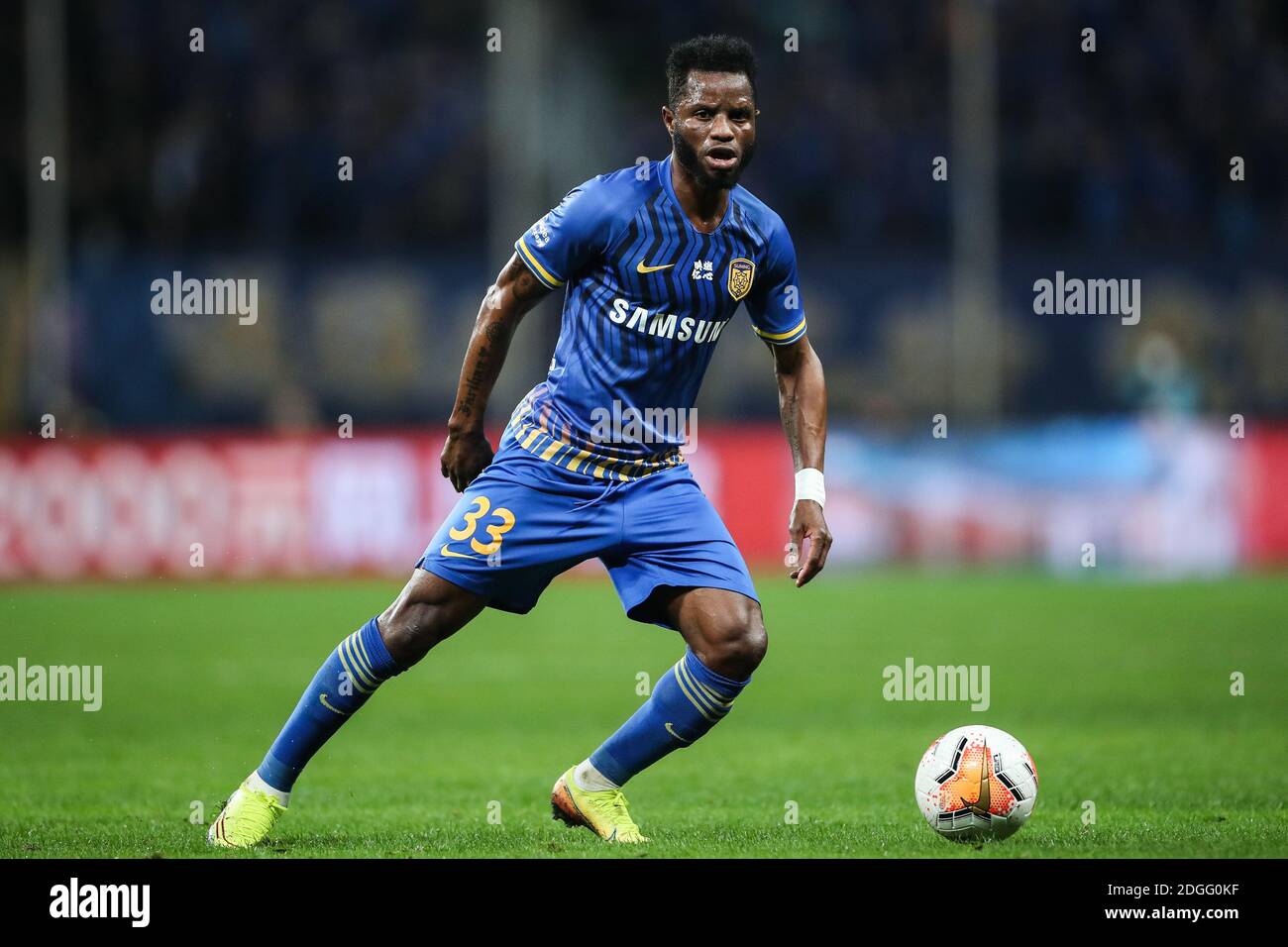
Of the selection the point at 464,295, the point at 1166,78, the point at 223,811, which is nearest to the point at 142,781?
the point at 223,811

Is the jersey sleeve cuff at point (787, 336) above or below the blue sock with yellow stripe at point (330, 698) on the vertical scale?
above

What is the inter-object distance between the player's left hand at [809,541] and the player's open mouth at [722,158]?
44.6 inches

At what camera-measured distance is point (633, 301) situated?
19.2ft

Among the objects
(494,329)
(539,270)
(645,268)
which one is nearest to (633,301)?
(645,268)

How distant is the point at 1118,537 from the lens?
1845 centimetres

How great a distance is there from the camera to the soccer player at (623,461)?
5777mm

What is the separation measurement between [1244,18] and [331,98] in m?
12.2

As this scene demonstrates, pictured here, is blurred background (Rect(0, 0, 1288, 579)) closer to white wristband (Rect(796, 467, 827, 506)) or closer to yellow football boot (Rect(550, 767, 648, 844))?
yellow football boot (Rect(550, 767, 648, 844))

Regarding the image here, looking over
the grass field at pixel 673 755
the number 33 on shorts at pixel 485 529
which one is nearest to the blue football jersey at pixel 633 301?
the number 33 on shorts at pixel 485 529

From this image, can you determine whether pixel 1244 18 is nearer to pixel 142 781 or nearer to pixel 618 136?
pixel 618 136

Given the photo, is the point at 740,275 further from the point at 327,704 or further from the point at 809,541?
the point at 327,704

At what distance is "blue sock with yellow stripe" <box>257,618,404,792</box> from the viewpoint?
229 inches

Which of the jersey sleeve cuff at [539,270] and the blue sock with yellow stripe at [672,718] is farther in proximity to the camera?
the blue sock with yellow stripe at [672,718]

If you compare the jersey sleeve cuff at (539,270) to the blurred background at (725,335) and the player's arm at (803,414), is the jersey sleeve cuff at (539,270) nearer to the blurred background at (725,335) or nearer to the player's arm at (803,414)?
the player's arm at (803,414)
